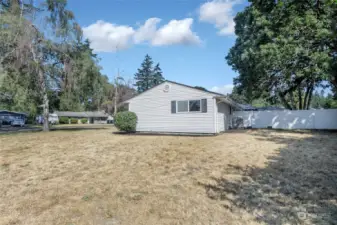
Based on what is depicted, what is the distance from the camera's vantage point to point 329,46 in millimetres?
12484

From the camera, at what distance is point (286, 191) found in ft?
12.7

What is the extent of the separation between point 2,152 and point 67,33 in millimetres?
12382

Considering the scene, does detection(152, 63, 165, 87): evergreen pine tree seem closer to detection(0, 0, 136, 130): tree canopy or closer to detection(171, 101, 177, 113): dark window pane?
detection(0, 0, 136, 130): tree canopy

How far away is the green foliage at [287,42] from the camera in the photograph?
10320mm

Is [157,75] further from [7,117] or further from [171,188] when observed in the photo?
[171,188]

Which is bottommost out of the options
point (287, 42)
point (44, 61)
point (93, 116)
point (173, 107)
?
point (173, 107)

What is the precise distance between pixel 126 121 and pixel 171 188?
34.3ft

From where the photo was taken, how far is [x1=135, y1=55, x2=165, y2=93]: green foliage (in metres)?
61.0

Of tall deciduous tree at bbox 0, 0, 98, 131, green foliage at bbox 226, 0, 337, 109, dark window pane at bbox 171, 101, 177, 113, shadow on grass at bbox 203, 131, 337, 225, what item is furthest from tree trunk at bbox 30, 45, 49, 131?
shadow on grass at bbox 203, 131, 337, 225

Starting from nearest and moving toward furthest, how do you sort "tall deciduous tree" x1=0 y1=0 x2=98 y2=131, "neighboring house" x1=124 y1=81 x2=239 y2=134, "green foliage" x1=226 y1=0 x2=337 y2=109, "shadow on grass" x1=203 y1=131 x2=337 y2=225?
"shadow on grass" x1=203 y1=131 x2=337 y2=225 < "green foliage" x1=226 y1=0 x2=337 y2=109 < "neighboring house" x1=124 y1=81 x2=239 y2=134 < "tall deciduous tree" x1=0 y1=0 x2=98 y2=131

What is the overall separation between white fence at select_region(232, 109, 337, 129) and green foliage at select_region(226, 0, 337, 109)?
8.41ft

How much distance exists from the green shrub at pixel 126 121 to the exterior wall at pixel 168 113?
0.61 m

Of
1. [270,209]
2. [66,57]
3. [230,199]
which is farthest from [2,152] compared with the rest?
[66,57]

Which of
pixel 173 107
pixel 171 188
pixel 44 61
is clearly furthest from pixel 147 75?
pixel 171 188
